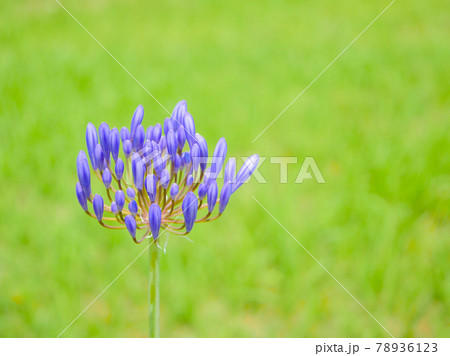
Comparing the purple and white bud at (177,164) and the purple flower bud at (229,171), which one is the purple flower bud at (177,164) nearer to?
the purple and white bud at (177,164)

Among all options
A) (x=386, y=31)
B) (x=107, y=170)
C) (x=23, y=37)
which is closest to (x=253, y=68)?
(x=386, y=31)

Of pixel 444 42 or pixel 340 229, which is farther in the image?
pixel 444 42

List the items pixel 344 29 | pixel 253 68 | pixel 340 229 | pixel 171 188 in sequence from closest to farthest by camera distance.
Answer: pixel 171 188 < pixel 340 229 < pixel 253 68 < pixel 344 29

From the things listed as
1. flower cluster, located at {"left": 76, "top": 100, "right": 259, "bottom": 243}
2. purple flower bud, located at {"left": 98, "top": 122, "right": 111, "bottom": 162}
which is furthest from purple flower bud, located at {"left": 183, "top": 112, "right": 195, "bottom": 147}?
purple flower bud, located at {"left": 98, "top": 122, "right": 111, "bottom": 162}

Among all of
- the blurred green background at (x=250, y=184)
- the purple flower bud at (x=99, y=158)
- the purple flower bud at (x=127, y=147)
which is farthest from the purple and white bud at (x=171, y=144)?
the blurred green background at (x=250, y=184)

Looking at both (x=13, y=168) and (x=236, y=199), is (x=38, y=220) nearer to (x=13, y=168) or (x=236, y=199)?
(x=13, y=168)

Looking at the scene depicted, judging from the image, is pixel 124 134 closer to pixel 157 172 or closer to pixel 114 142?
pixel 114 142
